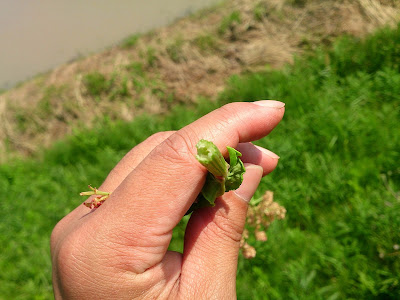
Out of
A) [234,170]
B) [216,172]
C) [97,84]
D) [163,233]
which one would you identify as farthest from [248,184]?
[97,84]

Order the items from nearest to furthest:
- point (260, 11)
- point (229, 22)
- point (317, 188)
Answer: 1. point (317, 188)
2. point (260, 11)
3. point (229, 22)

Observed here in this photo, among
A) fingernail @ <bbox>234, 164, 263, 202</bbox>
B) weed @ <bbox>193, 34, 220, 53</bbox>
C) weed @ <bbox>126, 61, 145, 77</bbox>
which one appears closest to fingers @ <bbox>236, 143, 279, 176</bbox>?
fingernail @ <bbox>234, 164, 263, 202</bbox>

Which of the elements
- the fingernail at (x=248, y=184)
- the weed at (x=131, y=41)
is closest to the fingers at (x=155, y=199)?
the fingernail at (x=248, y=184)

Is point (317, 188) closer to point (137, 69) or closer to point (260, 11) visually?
point (260, 11)

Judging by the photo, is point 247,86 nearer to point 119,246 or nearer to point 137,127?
point 137,127

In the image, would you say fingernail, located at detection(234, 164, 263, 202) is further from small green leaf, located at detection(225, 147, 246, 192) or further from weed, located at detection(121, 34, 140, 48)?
weed, located at detection(121, 34, 140, 48)

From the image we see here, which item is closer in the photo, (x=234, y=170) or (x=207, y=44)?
(x=234, y=170)

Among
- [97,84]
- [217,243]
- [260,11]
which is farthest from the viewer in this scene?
[97,84]

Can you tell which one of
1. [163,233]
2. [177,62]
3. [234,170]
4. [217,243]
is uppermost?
[234,170]
